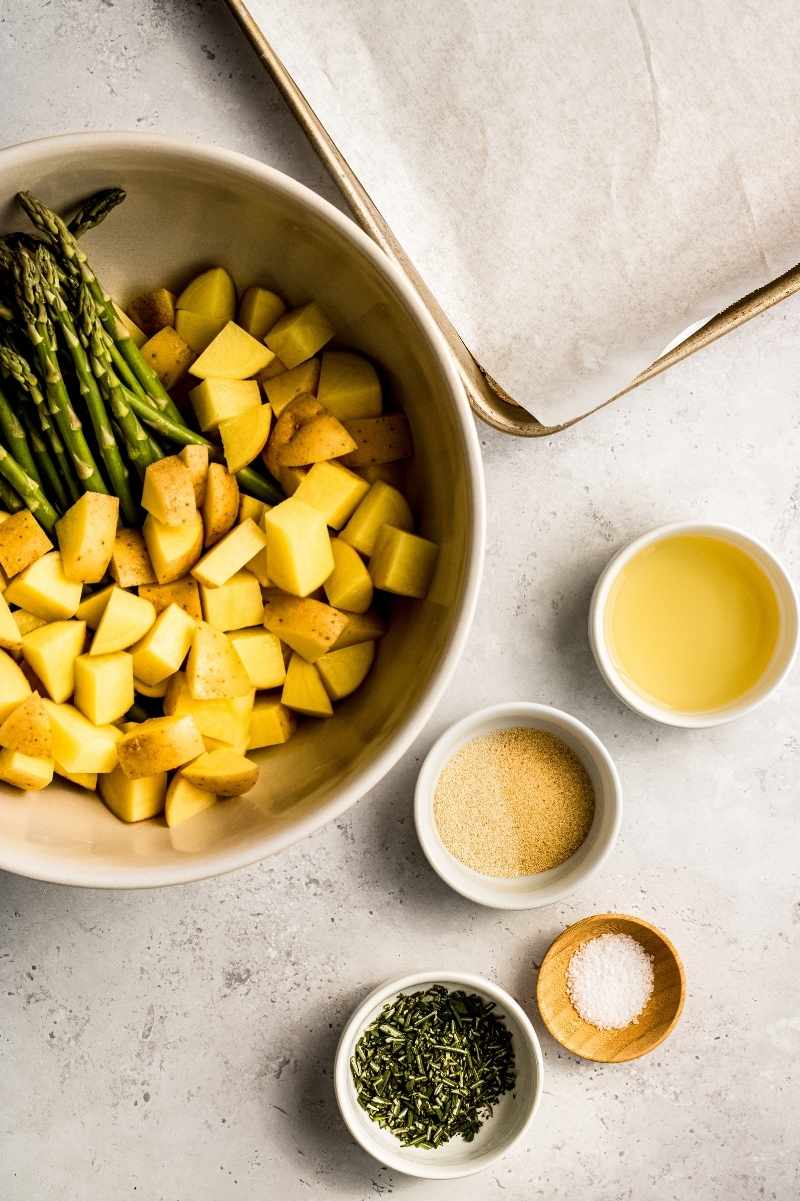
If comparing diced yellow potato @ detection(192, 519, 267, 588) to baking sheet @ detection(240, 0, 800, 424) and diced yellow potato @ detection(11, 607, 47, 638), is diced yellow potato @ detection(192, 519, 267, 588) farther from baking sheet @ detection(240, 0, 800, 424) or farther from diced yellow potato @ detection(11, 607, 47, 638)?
baking sheet @ detection(240, 0, 800, 424)

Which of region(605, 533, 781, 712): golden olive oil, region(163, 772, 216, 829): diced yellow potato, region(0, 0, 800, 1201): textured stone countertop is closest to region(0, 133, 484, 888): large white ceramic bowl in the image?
region(163, 772, 216, 829): diced yellow potato

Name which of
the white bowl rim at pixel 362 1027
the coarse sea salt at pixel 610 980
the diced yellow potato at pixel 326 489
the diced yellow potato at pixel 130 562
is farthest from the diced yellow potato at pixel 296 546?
the coarse sea salt at pixel 610 980

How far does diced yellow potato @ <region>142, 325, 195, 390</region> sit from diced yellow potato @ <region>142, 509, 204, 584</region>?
0.13m

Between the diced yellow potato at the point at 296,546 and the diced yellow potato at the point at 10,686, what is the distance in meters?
0.23

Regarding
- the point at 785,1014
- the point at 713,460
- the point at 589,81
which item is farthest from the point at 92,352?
the point at 785,1014

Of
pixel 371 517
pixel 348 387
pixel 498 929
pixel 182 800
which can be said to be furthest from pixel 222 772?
pixel 498 929

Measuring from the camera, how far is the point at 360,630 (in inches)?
37.3

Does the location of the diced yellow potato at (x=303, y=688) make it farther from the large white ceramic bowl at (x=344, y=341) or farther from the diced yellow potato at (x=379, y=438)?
the diced yellow potato at (x=379, y=438)

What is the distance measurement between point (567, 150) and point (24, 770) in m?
0.77

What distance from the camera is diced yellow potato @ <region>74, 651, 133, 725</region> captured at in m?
0.87

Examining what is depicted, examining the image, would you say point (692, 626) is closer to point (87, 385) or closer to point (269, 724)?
point (269, 724)

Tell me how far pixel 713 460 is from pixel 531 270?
0.33 meters

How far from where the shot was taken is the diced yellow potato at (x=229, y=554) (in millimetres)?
895

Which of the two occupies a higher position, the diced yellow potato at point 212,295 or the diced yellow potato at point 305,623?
the diced yellow potato at point 212,295
